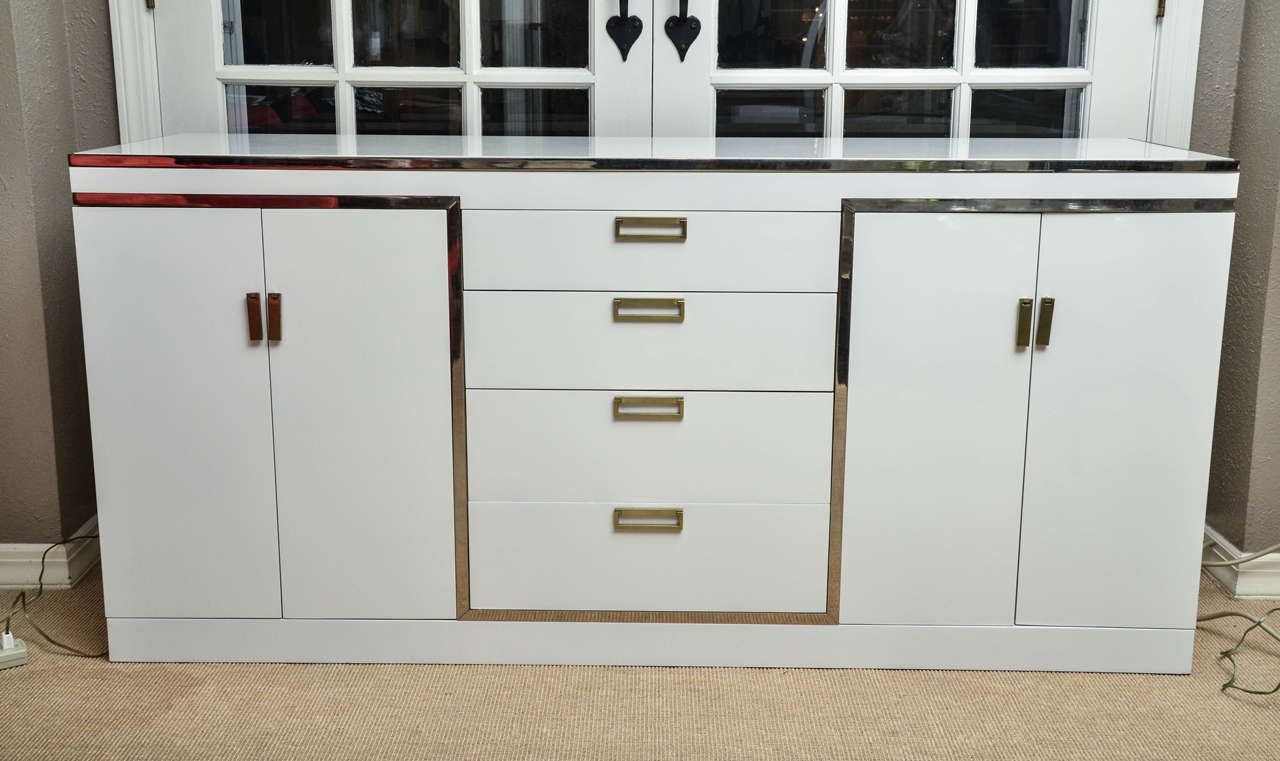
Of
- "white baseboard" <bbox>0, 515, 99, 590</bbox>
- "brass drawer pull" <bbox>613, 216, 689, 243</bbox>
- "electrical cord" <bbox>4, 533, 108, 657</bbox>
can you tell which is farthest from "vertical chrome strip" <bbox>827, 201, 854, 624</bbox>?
"white baseboard" <bbox>0, 515, 99, 590</bbox>

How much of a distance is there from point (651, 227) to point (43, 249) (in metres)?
1.21

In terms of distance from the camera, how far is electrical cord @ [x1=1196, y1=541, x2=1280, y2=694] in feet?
6.42

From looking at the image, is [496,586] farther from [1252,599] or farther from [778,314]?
[1252,599]

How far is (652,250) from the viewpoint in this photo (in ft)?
6.07

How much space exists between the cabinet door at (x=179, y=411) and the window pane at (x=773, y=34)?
1023 millimetres

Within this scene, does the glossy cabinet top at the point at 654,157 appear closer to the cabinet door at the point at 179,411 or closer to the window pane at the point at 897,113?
the cabinet door at the point at 179,411

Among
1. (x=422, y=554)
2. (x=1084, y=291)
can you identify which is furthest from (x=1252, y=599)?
(x=422, y=554)

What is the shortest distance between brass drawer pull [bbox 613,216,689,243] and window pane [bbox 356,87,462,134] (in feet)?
2.26

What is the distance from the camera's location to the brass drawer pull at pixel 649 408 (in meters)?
1.90

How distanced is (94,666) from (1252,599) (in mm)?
2201

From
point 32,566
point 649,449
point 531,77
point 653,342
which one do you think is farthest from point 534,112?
point 32,566

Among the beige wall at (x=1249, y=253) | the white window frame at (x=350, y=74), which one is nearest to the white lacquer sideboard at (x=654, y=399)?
the white window frame at (x=350, y=74)

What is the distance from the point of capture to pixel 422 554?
1.96m

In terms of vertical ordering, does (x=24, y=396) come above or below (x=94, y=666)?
above
